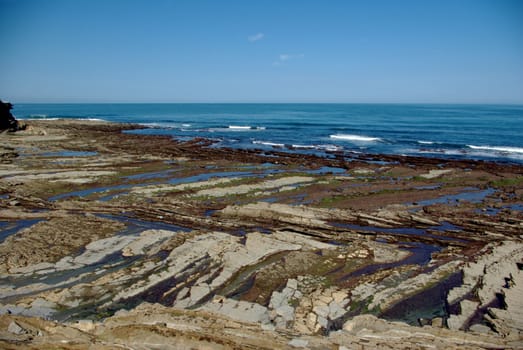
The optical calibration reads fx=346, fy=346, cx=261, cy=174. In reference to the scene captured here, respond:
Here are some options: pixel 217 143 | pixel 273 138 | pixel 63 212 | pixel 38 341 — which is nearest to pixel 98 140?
pixel 217 143

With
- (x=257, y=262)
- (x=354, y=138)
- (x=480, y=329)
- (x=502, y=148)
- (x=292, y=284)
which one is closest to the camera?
(x=480, y=329)

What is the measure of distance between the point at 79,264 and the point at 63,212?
7.61 m

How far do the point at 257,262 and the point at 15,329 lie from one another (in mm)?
7774

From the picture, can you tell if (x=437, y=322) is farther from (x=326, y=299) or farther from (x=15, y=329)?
(x=15, y=329)

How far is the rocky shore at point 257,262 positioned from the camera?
8664 mm

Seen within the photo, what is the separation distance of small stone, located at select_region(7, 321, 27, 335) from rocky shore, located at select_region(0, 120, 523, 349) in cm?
4

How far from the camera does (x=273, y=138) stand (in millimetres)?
61188

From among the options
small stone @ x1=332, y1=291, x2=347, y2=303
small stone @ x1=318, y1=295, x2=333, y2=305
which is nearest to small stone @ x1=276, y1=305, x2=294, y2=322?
small stone @ x1=318, y1=295, x2=333, y2=305

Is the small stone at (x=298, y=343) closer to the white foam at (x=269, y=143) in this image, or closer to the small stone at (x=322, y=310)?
the small stone at (x=322, y=310)

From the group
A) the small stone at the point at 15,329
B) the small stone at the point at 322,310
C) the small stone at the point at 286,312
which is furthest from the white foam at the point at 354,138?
the small stone at the point at 15,329

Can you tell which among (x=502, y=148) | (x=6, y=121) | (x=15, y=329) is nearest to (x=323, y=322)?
(x=15, y=329)

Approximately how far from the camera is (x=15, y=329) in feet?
26.5

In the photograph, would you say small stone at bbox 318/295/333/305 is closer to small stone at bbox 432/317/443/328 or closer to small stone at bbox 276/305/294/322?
small stone at bbox 276/305/294/322

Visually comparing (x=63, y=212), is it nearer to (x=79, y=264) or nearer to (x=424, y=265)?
(x=79, y=264)
